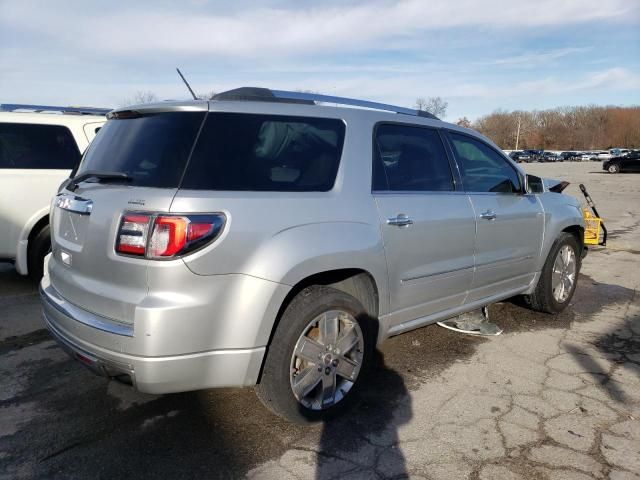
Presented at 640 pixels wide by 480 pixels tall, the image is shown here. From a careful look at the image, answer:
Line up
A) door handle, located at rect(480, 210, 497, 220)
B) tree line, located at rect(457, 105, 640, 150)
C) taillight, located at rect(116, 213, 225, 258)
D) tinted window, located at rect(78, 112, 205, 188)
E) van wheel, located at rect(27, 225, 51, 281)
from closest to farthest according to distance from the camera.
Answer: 1. taillight, located at rect(116, 213, 225, 258)
2. tinted window, located at rect(78, 112, 205, 188)
3. door handle, located at rect(480, 210, 497, 220)
4. van wheel, located at rect(27, 225, 51, 281)
5. tree line, located at rect(457, 105, 640, 150)

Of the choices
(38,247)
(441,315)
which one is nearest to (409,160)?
(441,315)

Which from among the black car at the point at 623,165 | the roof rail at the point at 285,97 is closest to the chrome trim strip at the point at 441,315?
the roof rail at the point at 285,97

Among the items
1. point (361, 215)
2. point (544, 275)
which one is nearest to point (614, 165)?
point (544, 275)

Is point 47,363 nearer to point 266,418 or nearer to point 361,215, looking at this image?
point 266,418

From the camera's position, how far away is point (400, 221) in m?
3.24

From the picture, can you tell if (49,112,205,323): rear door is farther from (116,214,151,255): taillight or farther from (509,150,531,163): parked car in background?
(509,150,531,163): parked car in background

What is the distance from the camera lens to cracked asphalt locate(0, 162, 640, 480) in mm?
2654

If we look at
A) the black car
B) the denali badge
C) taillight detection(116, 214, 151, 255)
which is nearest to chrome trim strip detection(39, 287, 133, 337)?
the denali badge

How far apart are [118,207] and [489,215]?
2684 millimetres

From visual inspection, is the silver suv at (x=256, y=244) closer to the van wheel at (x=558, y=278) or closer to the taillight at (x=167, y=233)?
the taillight at (x=167, y=233)

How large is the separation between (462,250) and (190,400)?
2.10 m

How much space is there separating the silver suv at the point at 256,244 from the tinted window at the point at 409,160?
0.01m

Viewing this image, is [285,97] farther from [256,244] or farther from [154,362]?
[154,362]

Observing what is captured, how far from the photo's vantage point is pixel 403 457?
2.75 m
